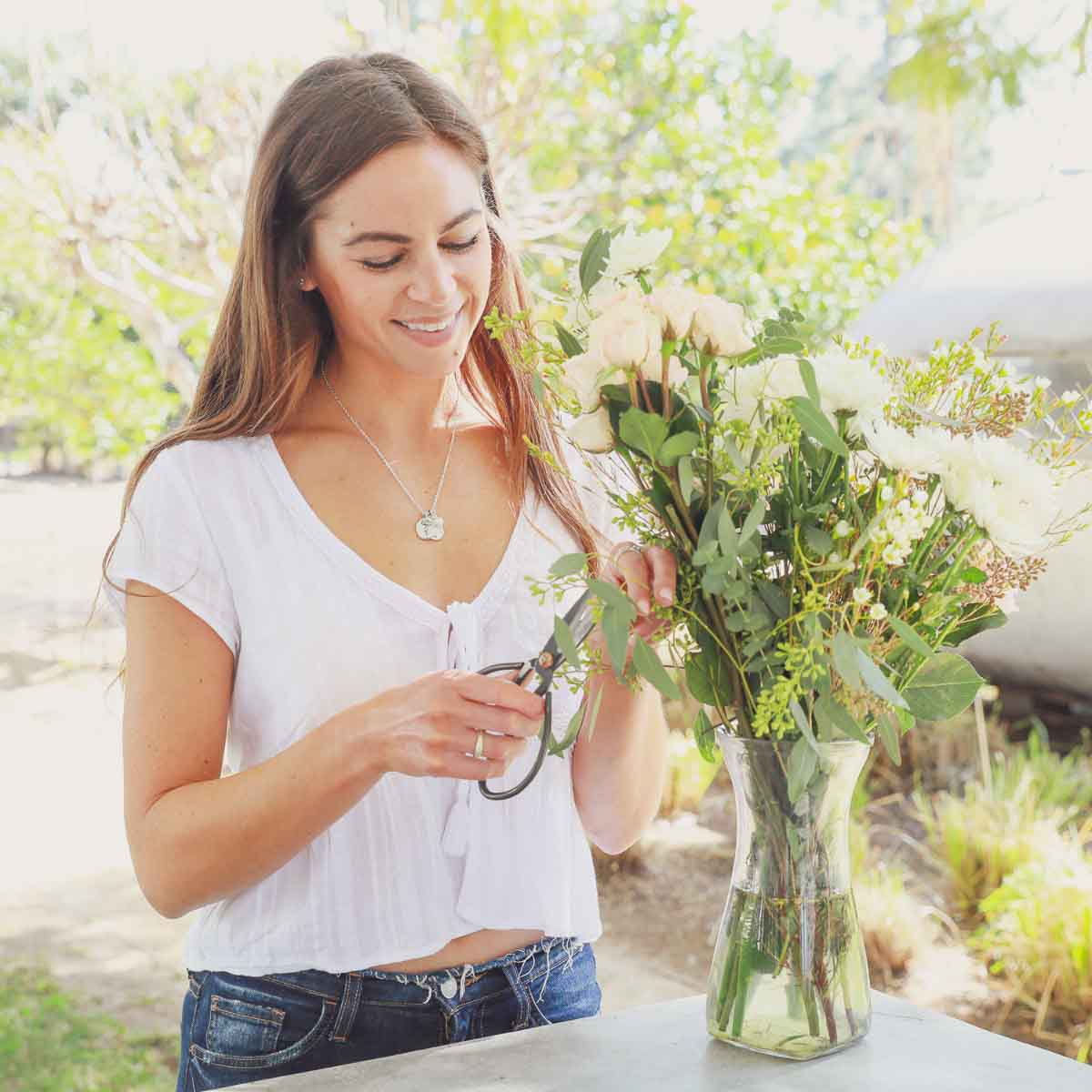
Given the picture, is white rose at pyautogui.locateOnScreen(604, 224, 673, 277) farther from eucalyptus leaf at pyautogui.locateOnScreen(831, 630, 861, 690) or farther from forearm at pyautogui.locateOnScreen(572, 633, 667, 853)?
forearm at pyautogui.locateOnScreen(572, 633, 667, 853)

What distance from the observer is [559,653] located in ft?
4.54

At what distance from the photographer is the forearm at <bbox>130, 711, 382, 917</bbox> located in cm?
147

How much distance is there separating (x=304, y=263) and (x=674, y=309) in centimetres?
77

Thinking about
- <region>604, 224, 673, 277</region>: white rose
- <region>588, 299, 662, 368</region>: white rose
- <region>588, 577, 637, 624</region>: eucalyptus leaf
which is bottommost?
<region>588, 577, 637, 624</region>: eucalyptus leaf

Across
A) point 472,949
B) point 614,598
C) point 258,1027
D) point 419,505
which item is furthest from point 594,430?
point 258,1027

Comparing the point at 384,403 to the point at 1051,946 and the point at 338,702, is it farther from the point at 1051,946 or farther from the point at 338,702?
the point at 1051,946

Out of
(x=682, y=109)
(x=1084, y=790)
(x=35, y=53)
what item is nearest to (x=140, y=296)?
(x=35, y=53)

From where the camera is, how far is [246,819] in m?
1.53

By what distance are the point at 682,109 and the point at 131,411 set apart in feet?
10.3

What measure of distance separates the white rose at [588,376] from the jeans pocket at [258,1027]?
78cm

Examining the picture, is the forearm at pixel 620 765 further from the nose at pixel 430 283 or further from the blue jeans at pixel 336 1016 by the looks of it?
the nose at pixel 430 283

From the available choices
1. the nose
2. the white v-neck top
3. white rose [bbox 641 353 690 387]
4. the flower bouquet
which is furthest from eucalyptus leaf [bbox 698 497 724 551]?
the nose

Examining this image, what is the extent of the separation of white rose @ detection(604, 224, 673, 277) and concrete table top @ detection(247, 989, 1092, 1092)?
77cm

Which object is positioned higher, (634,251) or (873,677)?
(634,251)
